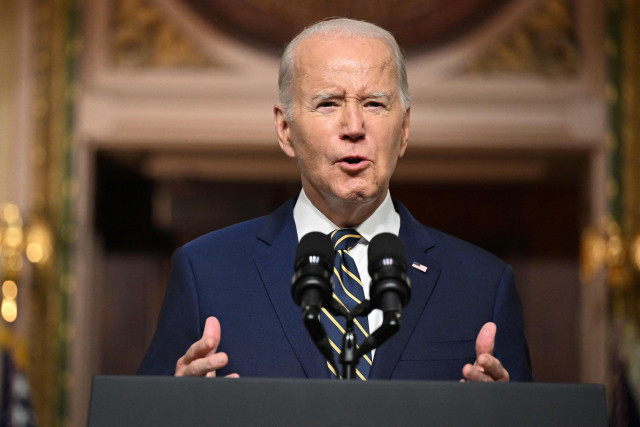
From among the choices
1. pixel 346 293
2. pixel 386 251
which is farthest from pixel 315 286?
pixel 346 293

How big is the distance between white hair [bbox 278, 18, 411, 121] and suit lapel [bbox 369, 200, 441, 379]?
0.27 meters

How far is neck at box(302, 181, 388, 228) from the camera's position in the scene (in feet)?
5.45

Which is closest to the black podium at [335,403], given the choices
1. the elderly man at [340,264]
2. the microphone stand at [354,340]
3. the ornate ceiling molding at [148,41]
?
the microphone stand at [354,340]

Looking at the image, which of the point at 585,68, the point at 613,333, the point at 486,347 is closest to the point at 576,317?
the point at 613,333

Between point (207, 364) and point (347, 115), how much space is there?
0.57 meters

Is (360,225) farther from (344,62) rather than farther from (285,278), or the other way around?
(344,62)

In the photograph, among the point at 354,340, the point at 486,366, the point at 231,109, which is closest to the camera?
the point at 354,340

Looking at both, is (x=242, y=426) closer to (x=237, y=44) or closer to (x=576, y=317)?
(x=237, y=44)

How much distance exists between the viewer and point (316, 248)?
3.81 ft

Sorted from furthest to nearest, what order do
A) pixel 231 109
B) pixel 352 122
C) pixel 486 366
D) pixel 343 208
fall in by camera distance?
pixel 231 109 → pixel 343 208 → pixel 352 122 → pixel 486 366

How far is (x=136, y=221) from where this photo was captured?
17.1ft

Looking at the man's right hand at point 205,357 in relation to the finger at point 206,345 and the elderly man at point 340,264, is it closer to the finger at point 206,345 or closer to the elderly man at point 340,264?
the finger at point 206,345

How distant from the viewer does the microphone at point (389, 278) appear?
1.12 m

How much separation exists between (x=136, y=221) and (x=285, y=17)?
5.33 ft
